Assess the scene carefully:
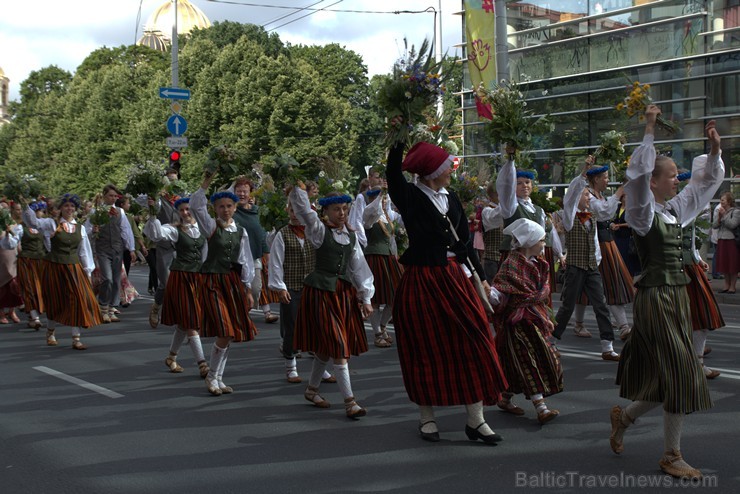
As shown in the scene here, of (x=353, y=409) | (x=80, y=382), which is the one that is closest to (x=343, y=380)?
(x=353, y=409)

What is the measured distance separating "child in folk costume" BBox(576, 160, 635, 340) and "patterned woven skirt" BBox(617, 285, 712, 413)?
440 cm

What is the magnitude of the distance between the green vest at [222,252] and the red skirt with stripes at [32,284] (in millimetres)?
5863

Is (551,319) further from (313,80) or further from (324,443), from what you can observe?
(313,80)

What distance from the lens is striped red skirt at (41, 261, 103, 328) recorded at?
11.4 meters

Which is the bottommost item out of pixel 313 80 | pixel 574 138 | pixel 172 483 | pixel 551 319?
pixel 172 483

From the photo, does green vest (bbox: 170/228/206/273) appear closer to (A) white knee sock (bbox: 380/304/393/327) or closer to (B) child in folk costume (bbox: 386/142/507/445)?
(A) white knee sock (bbox: 380/304/393/327)

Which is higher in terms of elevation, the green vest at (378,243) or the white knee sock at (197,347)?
the green vest at (378,243)

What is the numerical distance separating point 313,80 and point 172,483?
134 feet

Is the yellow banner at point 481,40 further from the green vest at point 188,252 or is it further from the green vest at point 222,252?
the green vest at point 222,252

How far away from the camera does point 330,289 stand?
7488mm

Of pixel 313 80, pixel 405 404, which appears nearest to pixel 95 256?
pixel 405 404

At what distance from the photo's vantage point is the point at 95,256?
51.3 ft

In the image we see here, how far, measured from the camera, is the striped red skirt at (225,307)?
326 inches

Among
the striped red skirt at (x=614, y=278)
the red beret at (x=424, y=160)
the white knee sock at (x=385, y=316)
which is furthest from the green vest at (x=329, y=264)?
the striped red skirt at (x=614, y=278)
